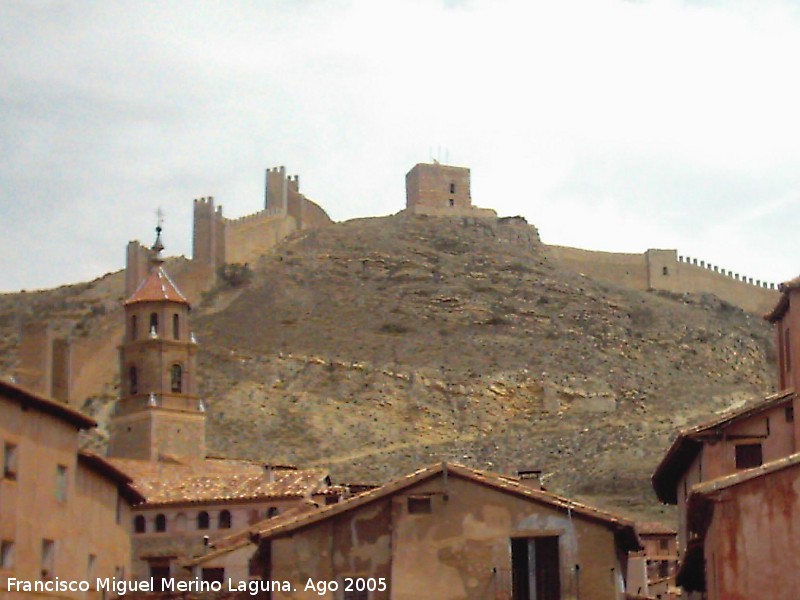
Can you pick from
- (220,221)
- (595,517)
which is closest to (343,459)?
(220,221)

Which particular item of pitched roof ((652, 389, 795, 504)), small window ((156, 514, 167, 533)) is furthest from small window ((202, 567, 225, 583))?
small window ((156, 514, 167, 533))

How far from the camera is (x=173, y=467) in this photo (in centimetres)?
7062

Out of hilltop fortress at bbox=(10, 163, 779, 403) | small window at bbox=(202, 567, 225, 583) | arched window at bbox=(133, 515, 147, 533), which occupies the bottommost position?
small window at bbox=(202, 567, 225, 583)

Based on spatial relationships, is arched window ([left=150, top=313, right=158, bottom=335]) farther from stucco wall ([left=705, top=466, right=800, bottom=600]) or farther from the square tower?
the square tower

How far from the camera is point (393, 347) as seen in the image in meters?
132

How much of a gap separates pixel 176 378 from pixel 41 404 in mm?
49731

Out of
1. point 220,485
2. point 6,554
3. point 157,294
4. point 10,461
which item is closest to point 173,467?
point 220,485

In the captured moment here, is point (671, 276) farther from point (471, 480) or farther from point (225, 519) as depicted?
point (471, 480)

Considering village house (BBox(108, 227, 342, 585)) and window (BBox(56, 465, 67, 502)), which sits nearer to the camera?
window (BBox(56, 465, 67, 502))

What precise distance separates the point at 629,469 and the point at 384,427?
30000mm

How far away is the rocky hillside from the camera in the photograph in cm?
10619

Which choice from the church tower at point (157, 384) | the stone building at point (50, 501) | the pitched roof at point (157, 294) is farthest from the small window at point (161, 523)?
the pitched roof at point (157, 294)

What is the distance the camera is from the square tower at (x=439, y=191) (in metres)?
154

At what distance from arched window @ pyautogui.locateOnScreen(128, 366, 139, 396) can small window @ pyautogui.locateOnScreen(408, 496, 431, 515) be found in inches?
2127
